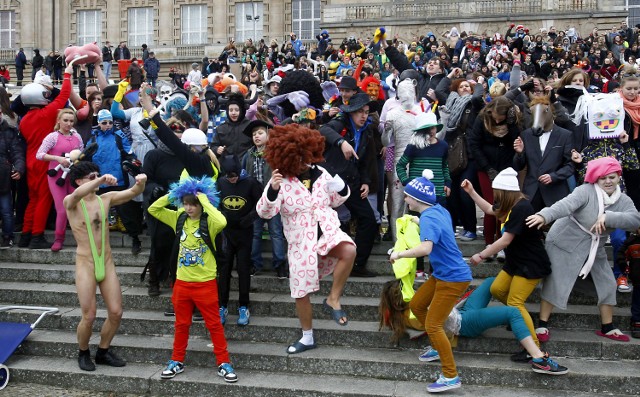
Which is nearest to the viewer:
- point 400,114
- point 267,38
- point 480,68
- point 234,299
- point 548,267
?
point 548,267

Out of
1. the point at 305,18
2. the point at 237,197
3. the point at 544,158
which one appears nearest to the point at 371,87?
the point at 544,158

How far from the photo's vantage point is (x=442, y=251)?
7062 mm

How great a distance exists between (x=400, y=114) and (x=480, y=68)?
13.1m

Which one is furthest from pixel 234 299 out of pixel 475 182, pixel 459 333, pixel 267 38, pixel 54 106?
pixel 267 38

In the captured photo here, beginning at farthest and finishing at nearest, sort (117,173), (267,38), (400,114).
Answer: (267,38) → (117,173) → (400,114)

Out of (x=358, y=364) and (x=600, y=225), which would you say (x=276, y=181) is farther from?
(x=600, y=225)

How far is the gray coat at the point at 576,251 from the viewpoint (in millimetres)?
7559

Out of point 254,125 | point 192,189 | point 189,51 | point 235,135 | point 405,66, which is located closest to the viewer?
point 192,189

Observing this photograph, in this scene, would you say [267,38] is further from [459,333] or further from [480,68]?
[459,333]

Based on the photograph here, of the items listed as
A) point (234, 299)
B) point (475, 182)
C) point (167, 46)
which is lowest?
point (234, 299)

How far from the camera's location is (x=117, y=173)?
10375 millimetres

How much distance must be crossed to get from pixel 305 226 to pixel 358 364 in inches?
56.9

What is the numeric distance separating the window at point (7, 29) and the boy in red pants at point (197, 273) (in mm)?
43896

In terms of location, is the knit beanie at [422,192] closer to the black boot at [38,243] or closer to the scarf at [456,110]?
the scarf at [456,110]
